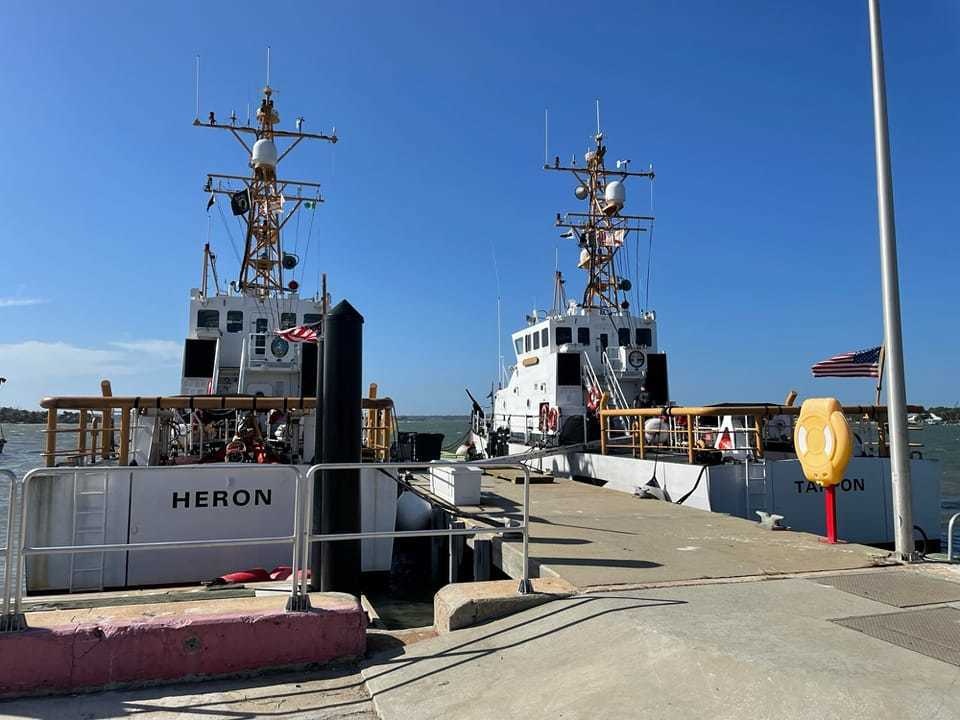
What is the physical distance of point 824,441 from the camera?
7.35 meters

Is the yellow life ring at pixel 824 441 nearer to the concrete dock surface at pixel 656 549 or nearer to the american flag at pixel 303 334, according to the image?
the concrete dock surface at pixel 656 549

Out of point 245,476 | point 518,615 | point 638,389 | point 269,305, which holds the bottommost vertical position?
point 518,615

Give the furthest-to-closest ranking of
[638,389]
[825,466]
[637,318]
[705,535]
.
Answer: [637,318], [638,389], [705,535], [825,466]

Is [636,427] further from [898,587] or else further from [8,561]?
[8,561]

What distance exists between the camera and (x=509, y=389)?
25.5m

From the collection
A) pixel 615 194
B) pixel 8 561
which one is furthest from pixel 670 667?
pixel 615 194

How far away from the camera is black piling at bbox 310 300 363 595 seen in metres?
6.17

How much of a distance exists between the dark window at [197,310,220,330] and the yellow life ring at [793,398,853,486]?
14.6 meters

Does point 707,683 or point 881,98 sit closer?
point 707,683

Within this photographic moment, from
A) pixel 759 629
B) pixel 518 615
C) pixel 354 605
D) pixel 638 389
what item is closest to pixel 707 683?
pixel 759 629

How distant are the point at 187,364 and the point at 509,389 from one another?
12.4 meters

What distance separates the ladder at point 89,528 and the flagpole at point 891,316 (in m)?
8.86

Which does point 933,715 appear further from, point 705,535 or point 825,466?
point 705,535

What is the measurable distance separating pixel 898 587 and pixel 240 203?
736 inches
